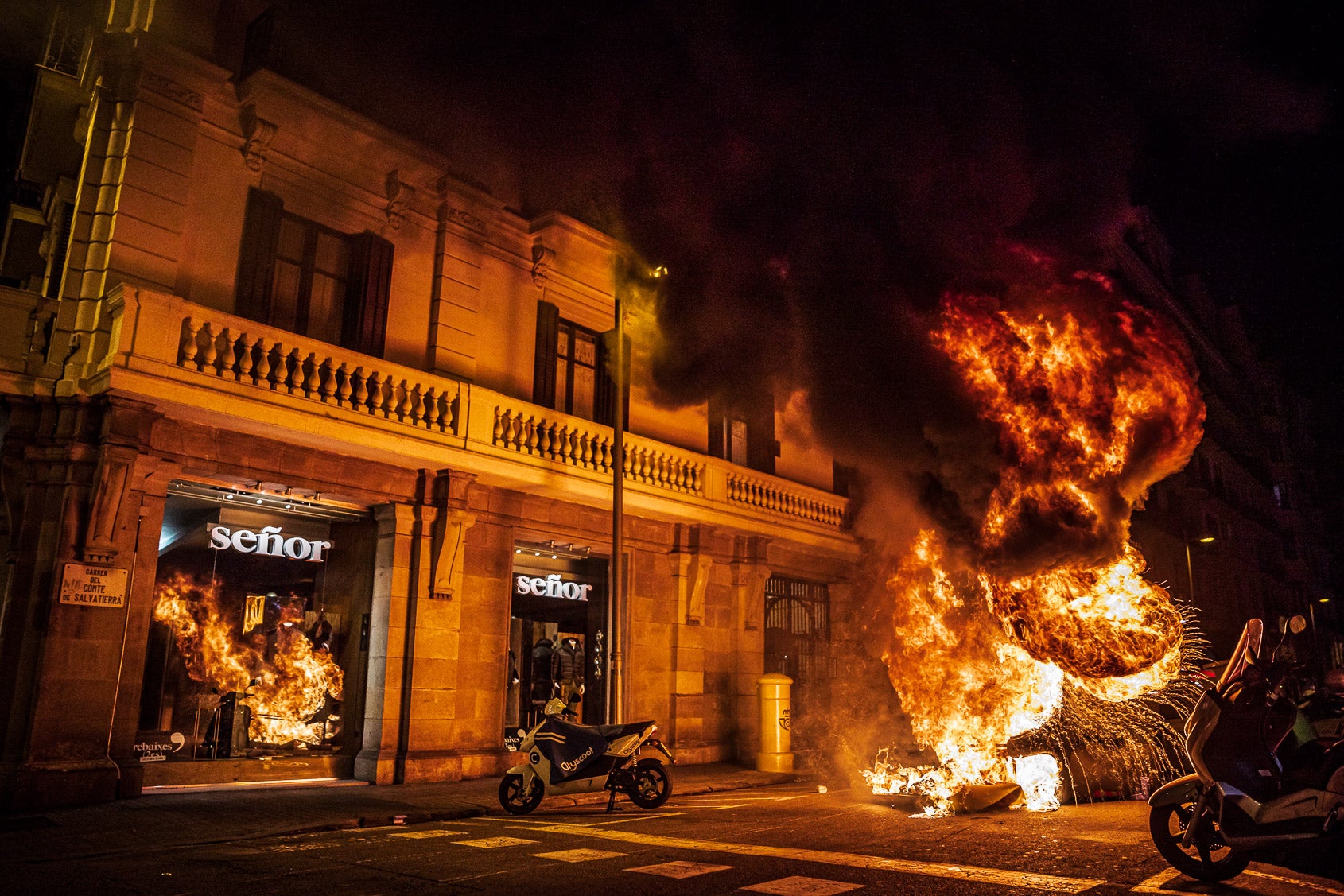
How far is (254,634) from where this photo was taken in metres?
12.8

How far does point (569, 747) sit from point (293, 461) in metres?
5.73

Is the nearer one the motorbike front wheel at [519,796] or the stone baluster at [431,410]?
the motorbike front wheel at [519,796]

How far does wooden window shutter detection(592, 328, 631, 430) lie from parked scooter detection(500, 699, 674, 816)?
7801 mm

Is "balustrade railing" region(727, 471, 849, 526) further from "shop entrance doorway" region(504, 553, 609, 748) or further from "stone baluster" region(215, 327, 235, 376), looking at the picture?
"stone baluster" region(215, 327, 235, 376)

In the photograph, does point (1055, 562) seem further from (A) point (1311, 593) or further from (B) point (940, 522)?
(A) point (1311, 593)

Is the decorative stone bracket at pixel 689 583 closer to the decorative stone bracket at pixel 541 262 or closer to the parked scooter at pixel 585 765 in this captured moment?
the decorative stone bracket at pixel 541 262

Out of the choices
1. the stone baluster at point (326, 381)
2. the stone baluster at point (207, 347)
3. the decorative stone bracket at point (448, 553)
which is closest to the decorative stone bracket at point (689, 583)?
the decorative stone bracket at point (448, 553)

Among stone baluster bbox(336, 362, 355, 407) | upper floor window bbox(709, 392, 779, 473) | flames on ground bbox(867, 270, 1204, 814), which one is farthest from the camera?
upper floor window bbox(709, 392, 779, 473)

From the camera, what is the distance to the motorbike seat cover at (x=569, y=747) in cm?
1020

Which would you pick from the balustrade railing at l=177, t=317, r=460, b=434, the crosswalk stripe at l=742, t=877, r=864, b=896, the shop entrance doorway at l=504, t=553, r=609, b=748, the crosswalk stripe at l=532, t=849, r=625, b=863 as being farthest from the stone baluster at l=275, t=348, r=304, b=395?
the crosswalk stripe at l=742, t=877, r=864, b=896

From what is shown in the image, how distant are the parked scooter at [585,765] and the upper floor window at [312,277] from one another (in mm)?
6846

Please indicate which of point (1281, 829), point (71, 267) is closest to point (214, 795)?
point (71, 267)

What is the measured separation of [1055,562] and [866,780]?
3931 mm

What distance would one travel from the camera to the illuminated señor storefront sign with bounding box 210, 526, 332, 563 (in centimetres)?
1262
